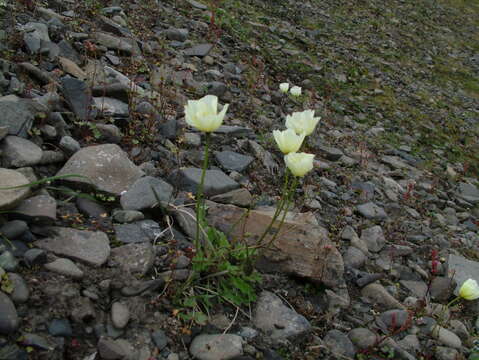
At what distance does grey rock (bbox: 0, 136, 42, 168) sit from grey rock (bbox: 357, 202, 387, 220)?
320 centimetres

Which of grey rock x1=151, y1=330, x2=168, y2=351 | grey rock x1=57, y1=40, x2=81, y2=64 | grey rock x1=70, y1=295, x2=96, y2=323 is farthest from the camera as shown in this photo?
grey rock x1=57, y1=40, x2=81, y2=64

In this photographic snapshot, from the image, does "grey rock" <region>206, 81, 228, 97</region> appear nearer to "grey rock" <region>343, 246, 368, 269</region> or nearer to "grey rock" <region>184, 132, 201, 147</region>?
"grey rock" <region>184, 132, 201, 147</region>

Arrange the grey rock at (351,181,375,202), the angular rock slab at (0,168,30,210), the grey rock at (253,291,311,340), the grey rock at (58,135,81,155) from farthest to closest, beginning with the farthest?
the grey rock at (351,181,375,202) < the grey rock at (58,135,81,155) < the grey rock at (253,291,311,340) < the angular rock slab at (0,168,30,210)

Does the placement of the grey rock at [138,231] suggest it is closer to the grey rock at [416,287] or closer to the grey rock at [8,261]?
the grey rock at [8,261]

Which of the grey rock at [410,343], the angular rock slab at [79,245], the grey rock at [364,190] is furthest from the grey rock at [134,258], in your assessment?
the grey rock at [364,190]

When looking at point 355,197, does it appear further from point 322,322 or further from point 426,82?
point 426,82

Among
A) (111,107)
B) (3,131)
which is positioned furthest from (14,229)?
(111,107)

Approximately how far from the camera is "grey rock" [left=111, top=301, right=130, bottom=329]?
228cm

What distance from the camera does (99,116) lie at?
389 cm

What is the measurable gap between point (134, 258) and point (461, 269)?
3.07 metres

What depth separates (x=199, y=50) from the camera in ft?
21.1

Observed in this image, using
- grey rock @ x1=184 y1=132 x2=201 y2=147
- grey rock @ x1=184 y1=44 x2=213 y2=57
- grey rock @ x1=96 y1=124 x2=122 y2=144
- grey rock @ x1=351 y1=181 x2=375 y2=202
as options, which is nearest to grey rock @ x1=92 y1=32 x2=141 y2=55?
grey rock @ x1=184 y1=44 x2=213 y2=57

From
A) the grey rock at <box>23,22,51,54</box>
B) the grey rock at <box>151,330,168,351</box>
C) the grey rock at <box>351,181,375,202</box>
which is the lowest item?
the grey rock at <box>351,181,375,202</box>

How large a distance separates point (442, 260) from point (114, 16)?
5034 mm
